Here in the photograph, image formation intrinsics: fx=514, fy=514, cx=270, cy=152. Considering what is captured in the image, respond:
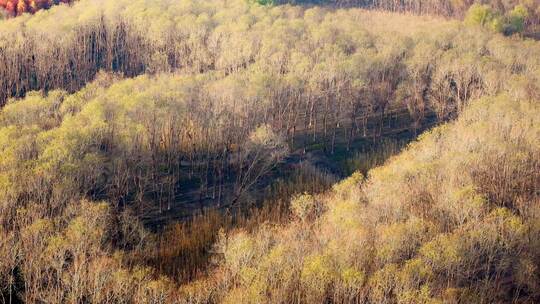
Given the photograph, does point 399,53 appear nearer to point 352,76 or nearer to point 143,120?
point 352,76

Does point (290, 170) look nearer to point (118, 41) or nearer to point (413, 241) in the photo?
point (413, 241)

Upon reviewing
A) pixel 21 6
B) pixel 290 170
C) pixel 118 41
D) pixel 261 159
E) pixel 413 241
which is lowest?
pixel 290 170

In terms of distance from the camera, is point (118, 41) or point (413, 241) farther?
point (118, 41)

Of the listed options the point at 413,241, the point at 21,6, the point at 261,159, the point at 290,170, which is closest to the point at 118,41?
the point at 21,6

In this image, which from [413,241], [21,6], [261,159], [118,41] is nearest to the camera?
[413,241]

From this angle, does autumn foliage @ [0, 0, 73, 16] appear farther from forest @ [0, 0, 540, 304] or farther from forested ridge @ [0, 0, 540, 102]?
forested ridge @ [0, 0, 540, 102]

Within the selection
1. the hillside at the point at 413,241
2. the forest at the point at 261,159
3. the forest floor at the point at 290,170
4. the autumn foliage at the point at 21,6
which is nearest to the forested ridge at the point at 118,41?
the forest at the point at 261,159

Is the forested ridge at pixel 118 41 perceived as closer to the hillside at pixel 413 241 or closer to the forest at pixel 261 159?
the forest at pixel 261 159

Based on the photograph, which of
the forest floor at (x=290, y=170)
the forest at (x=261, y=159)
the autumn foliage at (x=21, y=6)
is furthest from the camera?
the autumn foliage at (x=21, y=6)

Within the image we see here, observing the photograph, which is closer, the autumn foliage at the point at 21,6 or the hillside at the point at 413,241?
the hillside at the point at 413,241
